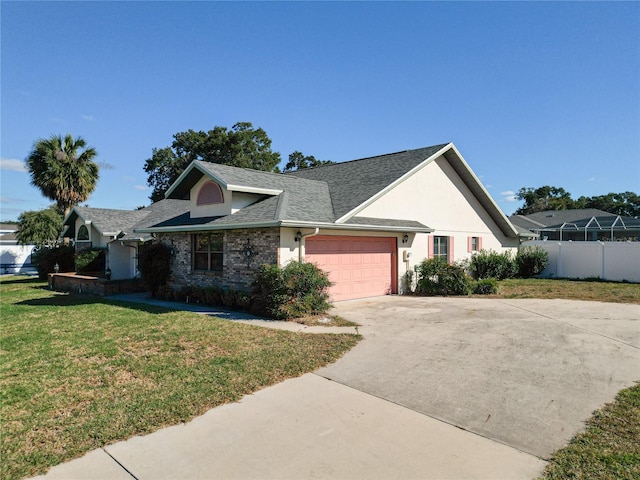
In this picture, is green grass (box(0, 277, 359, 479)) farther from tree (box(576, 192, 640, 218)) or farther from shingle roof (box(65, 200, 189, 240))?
tree (box(576, 192, 640, 218))

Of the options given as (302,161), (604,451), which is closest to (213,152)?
(302,161)

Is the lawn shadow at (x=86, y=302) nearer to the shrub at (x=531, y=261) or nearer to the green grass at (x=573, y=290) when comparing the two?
the green grass at (x=573, y=290)

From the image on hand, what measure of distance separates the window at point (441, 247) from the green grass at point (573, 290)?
2.69 m

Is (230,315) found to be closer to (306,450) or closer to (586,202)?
(306,450)

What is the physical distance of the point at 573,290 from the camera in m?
15.7

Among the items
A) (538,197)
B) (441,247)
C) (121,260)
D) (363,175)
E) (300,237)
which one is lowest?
(121,260)

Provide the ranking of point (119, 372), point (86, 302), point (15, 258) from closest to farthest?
1. point (119, 372)
2. point (86, 302)
3. point (15, 258)

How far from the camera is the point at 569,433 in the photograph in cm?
407

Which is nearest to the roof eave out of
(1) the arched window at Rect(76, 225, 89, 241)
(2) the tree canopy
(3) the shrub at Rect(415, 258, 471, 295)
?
(3) the shrub at Rect(415, 258, 471, 295)

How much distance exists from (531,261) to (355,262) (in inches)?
499

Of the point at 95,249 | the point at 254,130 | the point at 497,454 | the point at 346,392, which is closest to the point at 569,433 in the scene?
the point at 497,454

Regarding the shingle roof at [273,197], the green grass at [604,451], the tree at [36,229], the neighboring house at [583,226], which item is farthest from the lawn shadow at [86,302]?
the neighboring house at [583,226]

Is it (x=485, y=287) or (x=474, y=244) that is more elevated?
(x=474, y=244)

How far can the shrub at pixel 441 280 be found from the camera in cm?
1484
